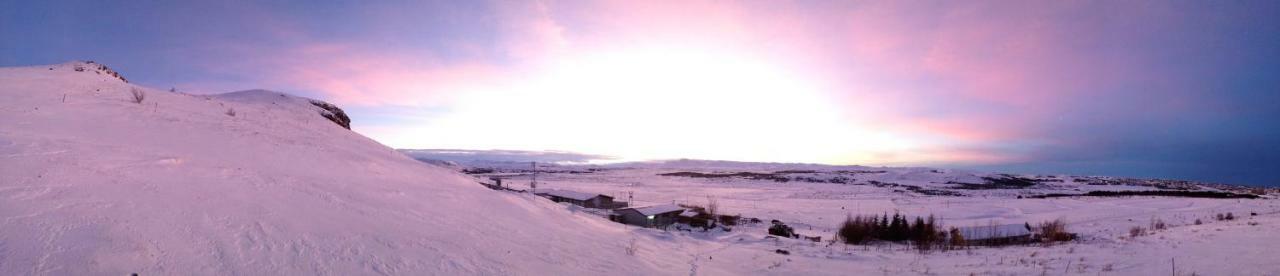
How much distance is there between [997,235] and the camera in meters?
28.3

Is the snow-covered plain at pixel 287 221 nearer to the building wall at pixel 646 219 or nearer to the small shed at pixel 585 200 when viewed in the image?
the building wall at pixel 646 219

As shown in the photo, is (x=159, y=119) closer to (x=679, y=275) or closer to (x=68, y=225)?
(x=68, y=225)

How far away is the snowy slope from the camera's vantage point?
6.90 meters

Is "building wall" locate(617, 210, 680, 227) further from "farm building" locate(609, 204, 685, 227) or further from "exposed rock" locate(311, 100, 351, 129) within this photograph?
"exposed rock" locate(311, 100, 351, 129)

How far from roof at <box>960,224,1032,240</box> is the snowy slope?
20.8 meters

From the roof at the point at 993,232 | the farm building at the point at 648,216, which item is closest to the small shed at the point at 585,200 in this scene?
the farm building at the point at 648,216

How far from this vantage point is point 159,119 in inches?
606

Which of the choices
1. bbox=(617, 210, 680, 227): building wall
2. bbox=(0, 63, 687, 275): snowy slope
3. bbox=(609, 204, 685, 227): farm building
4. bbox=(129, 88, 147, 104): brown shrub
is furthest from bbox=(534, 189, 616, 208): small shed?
bbox=(129, 88, 147, 104): brown shrub

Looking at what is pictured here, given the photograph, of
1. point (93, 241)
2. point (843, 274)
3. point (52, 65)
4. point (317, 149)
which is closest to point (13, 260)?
point (93, 241)

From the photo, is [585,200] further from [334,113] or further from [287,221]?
[287,221]

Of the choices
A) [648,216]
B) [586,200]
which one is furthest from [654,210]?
[586,200]

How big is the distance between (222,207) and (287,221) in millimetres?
899

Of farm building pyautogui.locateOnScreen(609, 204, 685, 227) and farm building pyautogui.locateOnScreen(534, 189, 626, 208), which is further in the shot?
farm building pyautogui.locateOnScreen(534, 189, 626, 208)

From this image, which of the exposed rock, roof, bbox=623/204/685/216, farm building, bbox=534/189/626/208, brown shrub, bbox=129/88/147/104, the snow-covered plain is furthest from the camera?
farm building, bbox=534/189/626/208
